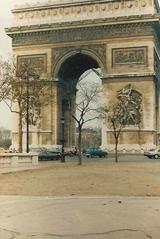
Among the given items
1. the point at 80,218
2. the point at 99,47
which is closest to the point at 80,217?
the point at 80,218

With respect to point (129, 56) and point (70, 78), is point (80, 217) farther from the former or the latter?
point (70, 78)

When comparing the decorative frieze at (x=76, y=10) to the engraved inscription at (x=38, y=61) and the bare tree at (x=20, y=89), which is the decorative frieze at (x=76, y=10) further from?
the bare tree at (x=20, y=89)

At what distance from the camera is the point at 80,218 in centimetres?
1278

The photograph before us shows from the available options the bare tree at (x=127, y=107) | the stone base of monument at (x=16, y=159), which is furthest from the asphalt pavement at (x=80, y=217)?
the bare tree at (x=127, y=107)

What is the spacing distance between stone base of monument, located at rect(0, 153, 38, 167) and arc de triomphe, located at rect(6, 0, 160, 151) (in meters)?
26.4

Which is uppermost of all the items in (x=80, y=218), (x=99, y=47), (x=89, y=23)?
(x=89, y=23)

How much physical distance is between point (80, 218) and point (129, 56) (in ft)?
164

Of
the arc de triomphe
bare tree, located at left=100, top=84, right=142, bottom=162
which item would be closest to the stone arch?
the arc de triomphe

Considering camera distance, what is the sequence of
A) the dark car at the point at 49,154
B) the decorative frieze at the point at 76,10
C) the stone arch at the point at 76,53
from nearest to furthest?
the dark car at the point at 49,154, the decorative frieze at the point at 76,10, the stone arch at the point at 76,53

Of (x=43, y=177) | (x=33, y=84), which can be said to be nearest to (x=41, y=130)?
(x=33, y=84)

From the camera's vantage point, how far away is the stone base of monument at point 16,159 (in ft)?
101

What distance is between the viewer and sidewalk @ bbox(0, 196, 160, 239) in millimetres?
10648

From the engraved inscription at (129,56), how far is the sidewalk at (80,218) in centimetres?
4445

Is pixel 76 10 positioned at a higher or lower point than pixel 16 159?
higher
